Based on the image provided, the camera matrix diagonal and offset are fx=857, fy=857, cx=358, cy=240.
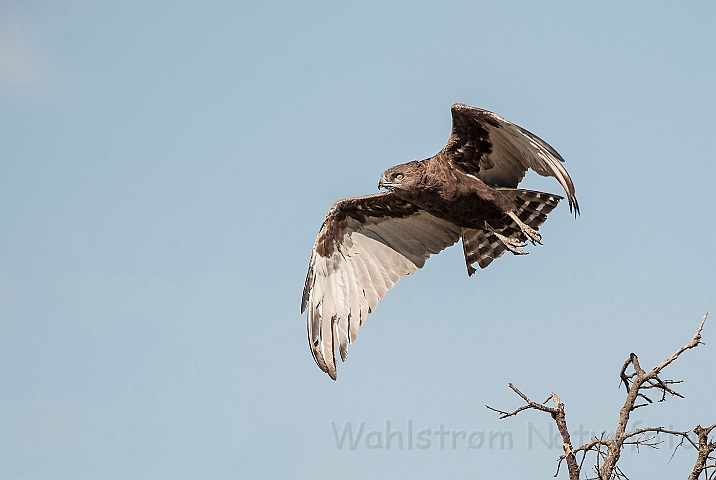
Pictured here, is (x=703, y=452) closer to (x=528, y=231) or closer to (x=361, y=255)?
(x=528, y=231)

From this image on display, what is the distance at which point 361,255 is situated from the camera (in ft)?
32.1

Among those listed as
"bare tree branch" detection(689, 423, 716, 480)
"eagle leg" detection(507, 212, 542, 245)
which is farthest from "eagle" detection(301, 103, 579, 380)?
"bare tree branch" detection(689, 423, 716, 480)

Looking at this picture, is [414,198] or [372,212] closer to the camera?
[414,198]

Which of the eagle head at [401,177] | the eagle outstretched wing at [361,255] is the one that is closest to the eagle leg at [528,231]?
the eagle head at [401,177]

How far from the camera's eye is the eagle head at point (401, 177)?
854 cm

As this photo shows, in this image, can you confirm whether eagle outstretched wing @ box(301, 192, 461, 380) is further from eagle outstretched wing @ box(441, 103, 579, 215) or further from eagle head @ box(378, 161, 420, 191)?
eagle outstretched wing @ box(441, 103, 579, 215)

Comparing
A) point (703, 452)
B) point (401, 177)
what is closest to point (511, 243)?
point (401, 177)

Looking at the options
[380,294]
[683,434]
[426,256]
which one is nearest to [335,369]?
[380,294]

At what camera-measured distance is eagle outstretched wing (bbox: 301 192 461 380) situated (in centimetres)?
941

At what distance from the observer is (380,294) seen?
31.4 feet

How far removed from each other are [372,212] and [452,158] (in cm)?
129

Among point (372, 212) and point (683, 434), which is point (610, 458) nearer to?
point (683, 434)

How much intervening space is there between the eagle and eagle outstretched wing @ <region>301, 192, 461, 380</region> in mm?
11

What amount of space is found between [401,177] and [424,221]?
4.19 ft
